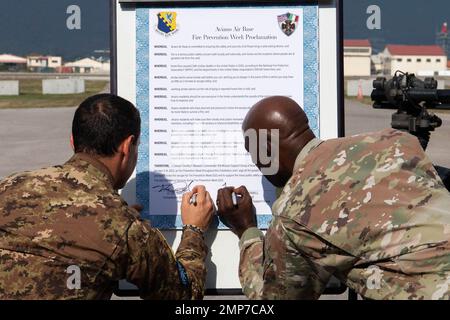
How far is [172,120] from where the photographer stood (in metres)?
2.60

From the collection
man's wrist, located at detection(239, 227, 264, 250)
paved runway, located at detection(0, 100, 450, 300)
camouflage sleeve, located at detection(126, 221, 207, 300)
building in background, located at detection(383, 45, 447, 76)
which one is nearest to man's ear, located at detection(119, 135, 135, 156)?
camouflage sleeve, located at detection(126, 221, 207, 300)

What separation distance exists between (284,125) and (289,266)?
1.67ft

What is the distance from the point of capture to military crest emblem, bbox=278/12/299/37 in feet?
8.41

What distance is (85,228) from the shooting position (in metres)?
1.96

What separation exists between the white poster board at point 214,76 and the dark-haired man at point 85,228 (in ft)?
1.30

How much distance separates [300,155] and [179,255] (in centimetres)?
65

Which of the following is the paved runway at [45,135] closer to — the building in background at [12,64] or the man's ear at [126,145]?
the man's ear at [126,145]

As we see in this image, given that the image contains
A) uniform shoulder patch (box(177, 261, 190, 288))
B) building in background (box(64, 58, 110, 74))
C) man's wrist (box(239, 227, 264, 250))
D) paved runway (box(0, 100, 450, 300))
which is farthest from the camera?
building in background (box(64, 58, 110, 74))

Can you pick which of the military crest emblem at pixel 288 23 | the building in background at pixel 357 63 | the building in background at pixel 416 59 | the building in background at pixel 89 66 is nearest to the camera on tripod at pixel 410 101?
the military crest emblem at pixel 288 23

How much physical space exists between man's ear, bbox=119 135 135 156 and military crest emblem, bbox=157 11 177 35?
0.59 meters

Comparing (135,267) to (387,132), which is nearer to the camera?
(387,132)

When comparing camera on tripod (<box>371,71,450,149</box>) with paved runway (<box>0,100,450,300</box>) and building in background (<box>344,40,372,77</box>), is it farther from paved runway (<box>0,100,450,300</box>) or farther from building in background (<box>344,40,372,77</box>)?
building in background (<box>344,40,372,77</box>)
